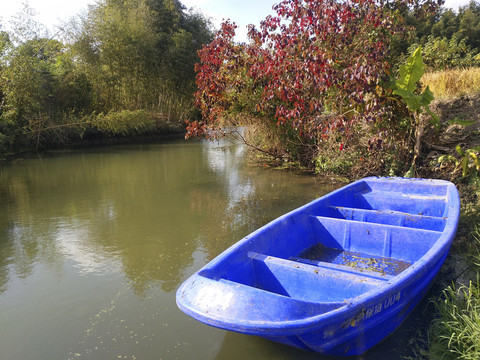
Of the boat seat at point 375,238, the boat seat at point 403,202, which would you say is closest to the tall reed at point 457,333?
the boat seat at point 375,238

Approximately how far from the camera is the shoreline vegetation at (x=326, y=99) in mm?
4905

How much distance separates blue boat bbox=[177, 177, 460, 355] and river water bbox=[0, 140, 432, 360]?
41 centimetres

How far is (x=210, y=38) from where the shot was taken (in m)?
20.4

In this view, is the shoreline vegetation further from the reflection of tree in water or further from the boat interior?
the reflection of tree in water

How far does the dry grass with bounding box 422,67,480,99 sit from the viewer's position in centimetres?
689

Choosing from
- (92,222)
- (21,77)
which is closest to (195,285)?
(92,222)

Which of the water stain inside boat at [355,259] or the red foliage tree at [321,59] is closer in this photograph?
the water stain inside boat at [355,259]

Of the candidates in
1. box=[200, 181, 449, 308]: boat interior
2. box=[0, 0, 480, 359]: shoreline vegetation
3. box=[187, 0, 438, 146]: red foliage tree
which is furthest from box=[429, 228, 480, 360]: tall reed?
box=[187, 0, 438, 146]: red foliage tree

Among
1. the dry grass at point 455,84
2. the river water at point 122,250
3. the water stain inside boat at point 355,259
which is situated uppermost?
the dry grass at point 455,84

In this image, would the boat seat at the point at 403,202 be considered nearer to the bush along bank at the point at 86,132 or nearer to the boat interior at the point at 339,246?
the boat interior at the point at 339,246

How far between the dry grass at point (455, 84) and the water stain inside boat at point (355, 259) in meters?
5.22

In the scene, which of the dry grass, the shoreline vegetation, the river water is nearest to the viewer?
the river water

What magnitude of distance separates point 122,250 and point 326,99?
14.6ft

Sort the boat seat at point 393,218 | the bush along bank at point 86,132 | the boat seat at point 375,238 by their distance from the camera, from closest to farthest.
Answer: the boat seat at point 375,238
the boat seat at point 393,218
the bush along bank at point 86,132
